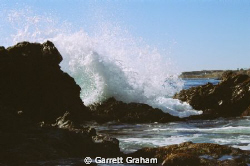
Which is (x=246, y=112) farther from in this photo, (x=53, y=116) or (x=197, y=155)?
(x=197, y=155)

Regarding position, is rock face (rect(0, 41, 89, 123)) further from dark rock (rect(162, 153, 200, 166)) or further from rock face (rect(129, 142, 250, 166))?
dark rock (rect(162, 153, 200, 166))

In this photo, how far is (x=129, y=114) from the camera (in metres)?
18.5

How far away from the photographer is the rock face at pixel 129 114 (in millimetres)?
18141

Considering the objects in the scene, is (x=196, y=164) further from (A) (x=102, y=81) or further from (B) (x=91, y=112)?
(A) (x=102, y=81)

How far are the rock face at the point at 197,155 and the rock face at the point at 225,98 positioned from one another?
36.4 ft

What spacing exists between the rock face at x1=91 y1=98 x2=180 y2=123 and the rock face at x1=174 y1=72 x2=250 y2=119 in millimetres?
2434

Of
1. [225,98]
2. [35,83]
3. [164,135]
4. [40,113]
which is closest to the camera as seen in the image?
[164,135]

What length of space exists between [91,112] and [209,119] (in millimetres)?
6251

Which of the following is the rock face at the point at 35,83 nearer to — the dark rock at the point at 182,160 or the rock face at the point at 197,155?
the rock face at the point at 197,155

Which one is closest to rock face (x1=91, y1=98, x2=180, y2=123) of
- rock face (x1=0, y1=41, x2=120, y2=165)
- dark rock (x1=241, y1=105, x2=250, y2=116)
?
rock face (x1=0, y1=41, x2=120, y2=165)

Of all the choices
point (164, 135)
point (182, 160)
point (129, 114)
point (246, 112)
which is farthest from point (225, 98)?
point (182, 160)


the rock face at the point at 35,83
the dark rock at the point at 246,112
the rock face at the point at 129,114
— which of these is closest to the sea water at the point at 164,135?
the rock face at the point at 129,114

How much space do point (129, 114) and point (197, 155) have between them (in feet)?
33.3

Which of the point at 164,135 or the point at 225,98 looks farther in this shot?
the point at 225,98
